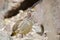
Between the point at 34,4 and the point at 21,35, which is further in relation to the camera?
the point at 34,4

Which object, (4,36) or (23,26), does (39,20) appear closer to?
(23,26)

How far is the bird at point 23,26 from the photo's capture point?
2.56 metres

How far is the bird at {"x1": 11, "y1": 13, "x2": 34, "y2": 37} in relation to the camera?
2561 millimetres

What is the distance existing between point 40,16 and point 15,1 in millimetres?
452

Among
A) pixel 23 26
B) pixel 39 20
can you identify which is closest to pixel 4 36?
pixel 23 26

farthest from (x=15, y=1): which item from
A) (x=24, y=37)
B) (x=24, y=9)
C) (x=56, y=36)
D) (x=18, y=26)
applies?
(x=56, y=36)

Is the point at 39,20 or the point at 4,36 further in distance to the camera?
the point at 39,20

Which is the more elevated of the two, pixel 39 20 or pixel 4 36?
pixel 39 20

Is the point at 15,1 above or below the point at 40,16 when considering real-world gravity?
above

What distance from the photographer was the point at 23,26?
2.62m

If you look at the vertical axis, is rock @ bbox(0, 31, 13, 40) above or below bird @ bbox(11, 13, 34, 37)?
below

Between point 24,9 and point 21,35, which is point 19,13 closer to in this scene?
point 24,9

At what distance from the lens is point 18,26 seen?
8.63 feet

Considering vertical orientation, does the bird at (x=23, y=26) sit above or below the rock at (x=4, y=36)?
above
